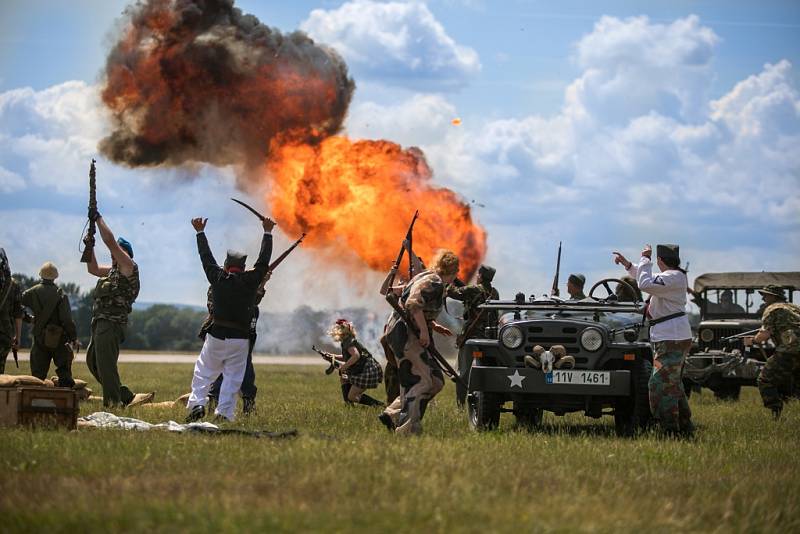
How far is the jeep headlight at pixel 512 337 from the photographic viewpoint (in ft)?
44.7

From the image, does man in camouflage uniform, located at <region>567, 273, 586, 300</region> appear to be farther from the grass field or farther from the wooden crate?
the wooden crate

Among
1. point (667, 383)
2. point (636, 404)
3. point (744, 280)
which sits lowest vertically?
point (636, 404)

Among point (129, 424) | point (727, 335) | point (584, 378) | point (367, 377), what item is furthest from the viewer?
point (727, 335)

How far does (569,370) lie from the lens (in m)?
13.2

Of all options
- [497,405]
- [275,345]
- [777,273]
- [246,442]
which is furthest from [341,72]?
[275,345]

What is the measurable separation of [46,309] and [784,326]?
10.4 m

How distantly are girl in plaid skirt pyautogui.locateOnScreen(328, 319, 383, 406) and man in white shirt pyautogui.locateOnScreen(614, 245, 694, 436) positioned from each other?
6.03m

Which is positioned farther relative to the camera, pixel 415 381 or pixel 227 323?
pixel 227 323

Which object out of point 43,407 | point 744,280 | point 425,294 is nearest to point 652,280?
point 425,294

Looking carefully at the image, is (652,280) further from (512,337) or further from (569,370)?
(512,337)

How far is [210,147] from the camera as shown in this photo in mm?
28359

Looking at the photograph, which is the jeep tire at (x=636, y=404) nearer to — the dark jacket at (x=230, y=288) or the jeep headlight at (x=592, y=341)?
the jeep headlight at (x=592, y=341)

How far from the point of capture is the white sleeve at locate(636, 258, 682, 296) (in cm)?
1319

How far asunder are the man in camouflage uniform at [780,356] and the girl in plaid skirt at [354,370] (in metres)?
5.72
